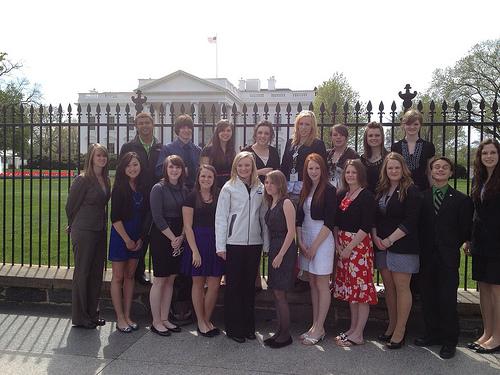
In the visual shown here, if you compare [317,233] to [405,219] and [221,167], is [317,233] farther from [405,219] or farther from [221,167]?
→ [221,167]

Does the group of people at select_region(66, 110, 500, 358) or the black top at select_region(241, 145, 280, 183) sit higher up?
the black top at select_region(241, 145, 280, 183)

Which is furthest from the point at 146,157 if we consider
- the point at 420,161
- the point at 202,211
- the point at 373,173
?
the point at 420,161

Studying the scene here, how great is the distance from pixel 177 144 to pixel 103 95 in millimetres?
54262

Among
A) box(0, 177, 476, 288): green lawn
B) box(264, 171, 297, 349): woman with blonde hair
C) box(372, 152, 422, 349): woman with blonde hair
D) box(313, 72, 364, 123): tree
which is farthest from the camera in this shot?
box(313, 72, 364, 123): tree

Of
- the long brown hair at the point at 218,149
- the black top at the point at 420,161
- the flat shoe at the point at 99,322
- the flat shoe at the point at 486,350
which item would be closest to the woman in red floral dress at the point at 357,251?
the black top at the point at 420,161

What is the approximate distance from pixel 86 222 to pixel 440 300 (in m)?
3.70

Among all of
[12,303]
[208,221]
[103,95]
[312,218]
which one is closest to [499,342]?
[312,218]

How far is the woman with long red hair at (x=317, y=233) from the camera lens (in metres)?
4.50

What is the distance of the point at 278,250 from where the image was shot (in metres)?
4.55

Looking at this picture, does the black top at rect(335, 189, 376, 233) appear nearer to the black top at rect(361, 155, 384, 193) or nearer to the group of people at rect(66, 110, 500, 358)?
the group of people at rect(66, 110, 500, 358)

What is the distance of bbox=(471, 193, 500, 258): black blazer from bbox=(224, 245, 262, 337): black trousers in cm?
212

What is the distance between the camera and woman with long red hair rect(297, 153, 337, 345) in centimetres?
450

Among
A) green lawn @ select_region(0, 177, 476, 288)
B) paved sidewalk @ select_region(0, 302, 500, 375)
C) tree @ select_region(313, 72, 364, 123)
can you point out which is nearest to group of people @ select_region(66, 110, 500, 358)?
paved sidewalk @ select_region(0, 302, 500, 375)

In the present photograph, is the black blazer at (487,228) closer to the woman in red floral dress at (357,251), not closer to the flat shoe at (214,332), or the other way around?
the woman in red floral dress at (357,251)
